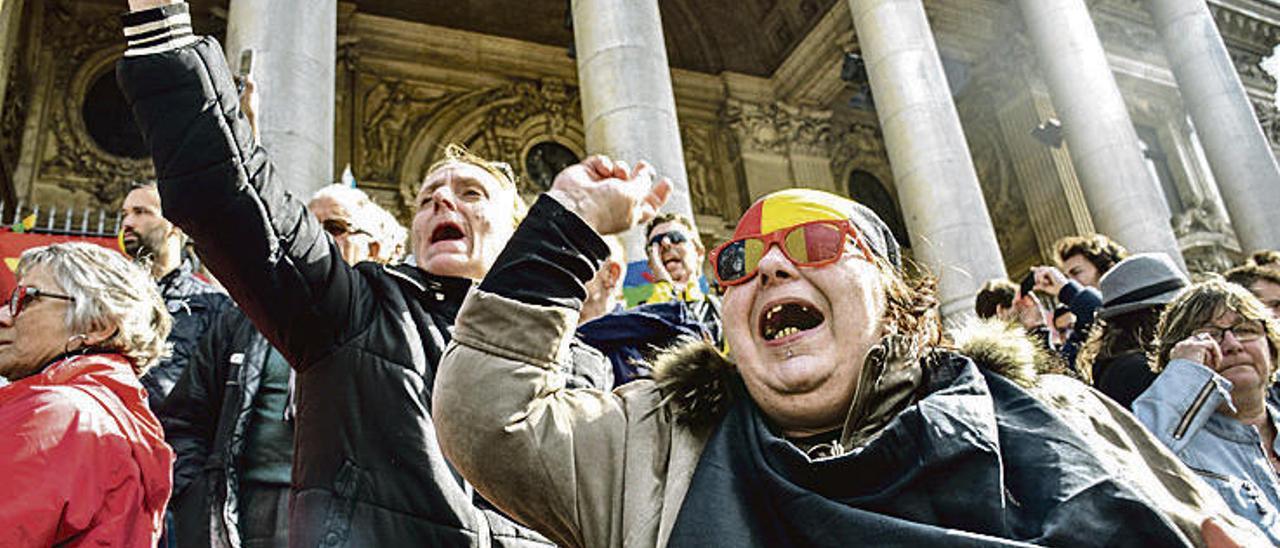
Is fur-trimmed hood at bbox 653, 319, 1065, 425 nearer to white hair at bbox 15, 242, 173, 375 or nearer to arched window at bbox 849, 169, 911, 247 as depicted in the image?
white hair at bbox 15, 242, 173, 375

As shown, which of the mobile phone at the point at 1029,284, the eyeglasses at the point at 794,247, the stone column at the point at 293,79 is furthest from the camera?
the stone column at the point at 293,79

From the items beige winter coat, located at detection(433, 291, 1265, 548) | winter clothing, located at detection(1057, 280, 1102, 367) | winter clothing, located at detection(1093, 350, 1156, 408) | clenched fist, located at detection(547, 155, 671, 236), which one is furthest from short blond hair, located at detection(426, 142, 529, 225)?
winter clothing, located at detection(1057, 280, 1102, 367)

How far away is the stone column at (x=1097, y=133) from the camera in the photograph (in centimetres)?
1000

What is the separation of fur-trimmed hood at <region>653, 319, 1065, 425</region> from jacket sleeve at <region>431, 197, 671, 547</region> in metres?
0.10

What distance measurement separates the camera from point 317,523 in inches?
71.2

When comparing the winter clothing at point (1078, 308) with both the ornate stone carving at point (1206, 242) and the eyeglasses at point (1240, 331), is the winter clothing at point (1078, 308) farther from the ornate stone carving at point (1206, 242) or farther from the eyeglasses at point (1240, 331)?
the ornate stone carving at point (1206, 242)

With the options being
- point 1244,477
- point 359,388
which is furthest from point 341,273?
point 1244,477

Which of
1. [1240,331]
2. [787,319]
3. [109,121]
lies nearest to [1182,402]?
[1240,331]

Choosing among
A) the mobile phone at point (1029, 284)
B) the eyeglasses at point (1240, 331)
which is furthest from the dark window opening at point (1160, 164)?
the eyeglasses at point (1240, 331)

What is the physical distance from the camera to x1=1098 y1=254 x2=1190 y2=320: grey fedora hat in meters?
3.37

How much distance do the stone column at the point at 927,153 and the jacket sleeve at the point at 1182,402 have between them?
5.39 metres

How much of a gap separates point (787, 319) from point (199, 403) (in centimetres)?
220

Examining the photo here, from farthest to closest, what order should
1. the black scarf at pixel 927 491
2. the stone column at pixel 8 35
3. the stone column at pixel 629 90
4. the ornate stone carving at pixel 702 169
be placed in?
the ornate stone carving at pixel 702 169
the stone column at pixel 8 35
the stone column at pixel 629 90
the black scarf at pixel 927 491

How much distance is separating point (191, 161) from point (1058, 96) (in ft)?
36.9
